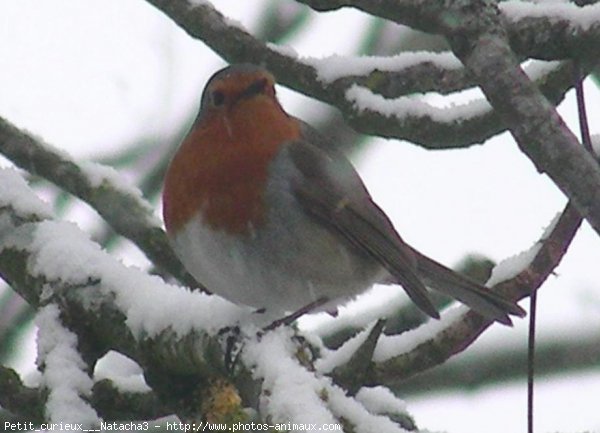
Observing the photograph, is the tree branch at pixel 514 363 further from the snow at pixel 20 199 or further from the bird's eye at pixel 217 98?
the snow at pixel 20 199

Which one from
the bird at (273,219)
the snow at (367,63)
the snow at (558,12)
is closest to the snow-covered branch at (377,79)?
the snow at (367,63)

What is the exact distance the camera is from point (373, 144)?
4098 millimetres

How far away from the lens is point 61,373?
7.75ft

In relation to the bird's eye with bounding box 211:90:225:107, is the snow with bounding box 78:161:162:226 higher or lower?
lower

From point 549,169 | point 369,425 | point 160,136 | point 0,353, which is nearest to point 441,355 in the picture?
point 369,425

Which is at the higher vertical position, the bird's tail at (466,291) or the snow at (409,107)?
the snow at (409,107)

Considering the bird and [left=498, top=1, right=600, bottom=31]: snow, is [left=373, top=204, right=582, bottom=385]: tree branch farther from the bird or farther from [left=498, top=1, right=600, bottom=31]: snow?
[left=498, top=1, right=600, bottom=31]: snow

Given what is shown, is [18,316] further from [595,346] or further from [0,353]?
[595,346]

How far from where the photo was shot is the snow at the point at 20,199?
2869 mm

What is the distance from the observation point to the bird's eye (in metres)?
3.21

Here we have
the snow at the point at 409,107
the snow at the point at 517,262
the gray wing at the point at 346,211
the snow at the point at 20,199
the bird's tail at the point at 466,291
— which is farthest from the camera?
the gray wing at the point at 346,211

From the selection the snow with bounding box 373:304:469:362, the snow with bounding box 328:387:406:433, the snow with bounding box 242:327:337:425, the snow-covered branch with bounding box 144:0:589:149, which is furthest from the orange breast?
the snow with bounding box 328:387:406:433

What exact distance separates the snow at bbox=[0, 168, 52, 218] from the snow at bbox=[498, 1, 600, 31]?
1148mm

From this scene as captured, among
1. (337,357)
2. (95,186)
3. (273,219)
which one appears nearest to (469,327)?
(337,357)
